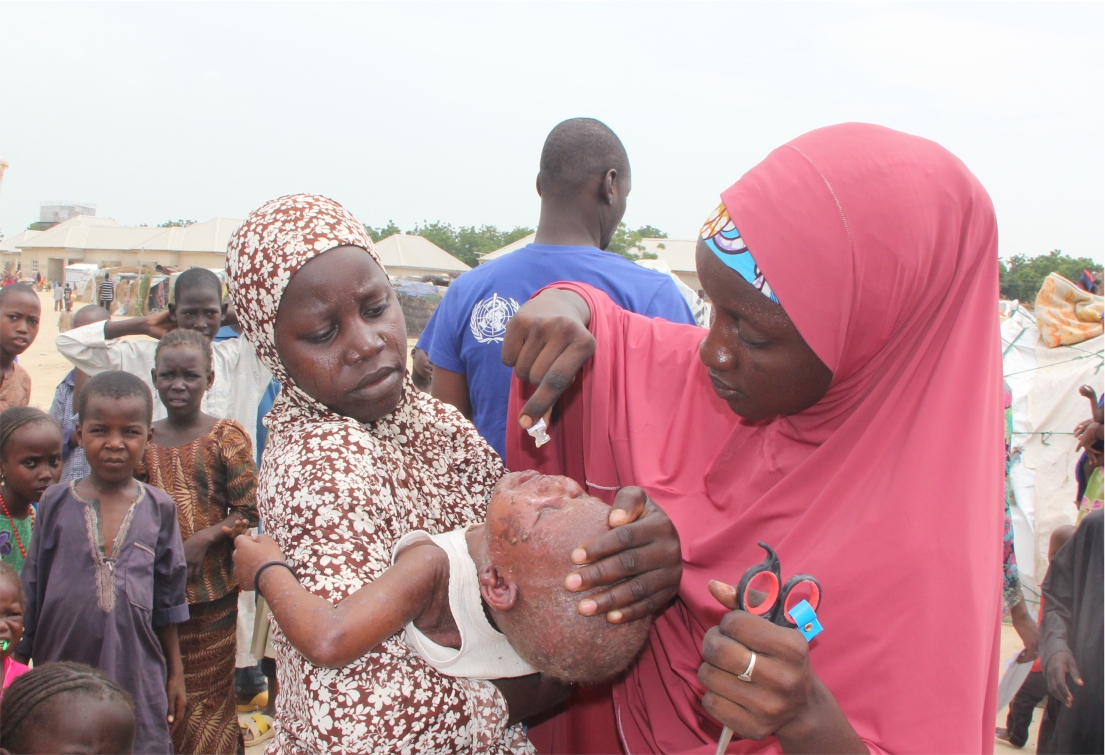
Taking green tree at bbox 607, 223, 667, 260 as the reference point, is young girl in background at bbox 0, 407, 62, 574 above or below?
above

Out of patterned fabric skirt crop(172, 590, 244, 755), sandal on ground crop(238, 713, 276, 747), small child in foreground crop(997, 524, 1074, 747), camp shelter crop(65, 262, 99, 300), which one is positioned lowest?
camp shelter crop(65, 262, 99, 300)

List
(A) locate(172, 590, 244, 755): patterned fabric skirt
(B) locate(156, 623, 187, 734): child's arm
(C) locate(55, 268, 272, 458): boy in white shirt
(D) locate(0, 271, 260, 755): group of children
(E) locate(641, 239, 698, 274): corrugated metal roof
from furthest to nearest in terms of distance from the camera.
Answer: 1. (E) locate(641, 239, 698, 274): corrugated metal roof
2. (C) locate(55, 268, 272, 458): boy in white shirt
3. (A) locate(172, 590, 244, 755): patterned fabric skirt
4. (B) locate(156, 623, 187, 734): child's arm
5. (D) locate(0, 271, 260, 755): group of children

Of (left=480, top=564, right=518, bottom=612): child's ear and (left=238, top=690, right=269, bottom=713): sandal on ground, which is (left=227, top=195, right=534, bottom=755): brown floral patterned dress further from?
(left=238, top=690, right=269, bottom=713): sandal on ground

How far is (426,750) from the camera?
1658mm

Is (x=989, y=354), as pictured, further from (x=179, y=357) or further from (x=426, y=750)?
(x=179, y=357)

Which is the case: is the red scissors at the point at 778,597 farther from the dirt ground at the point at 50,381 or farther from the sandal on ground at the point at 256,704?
the sandal on ground at the point at 256,704

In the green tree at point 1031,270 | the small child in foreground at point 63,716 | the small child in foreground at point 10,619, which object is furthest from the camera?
the green tree at point 1031,270

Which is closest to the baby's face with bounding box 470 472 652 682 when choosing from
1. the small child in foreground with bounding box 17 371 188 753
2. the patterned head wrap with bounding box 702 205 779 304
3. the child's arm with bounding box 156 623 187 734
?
the patterned head wrap with bounding box 702 205 779 304

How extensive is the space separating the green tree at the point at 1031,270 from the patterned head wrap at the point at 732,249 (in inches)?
1378

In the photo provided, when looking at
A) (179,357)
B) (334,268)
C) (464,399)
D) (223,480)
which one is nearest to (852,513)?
(334,268)

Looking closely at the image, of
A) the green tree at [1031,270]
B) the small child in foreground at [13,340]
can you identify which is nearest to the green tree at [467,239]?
the green tree at [1031,270]

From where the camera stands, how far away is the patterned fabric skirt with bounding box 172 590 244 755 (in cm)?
377

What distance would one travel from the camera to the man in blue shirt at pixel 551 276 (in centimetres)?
326

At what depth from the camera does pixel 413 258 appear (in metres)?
36.7
